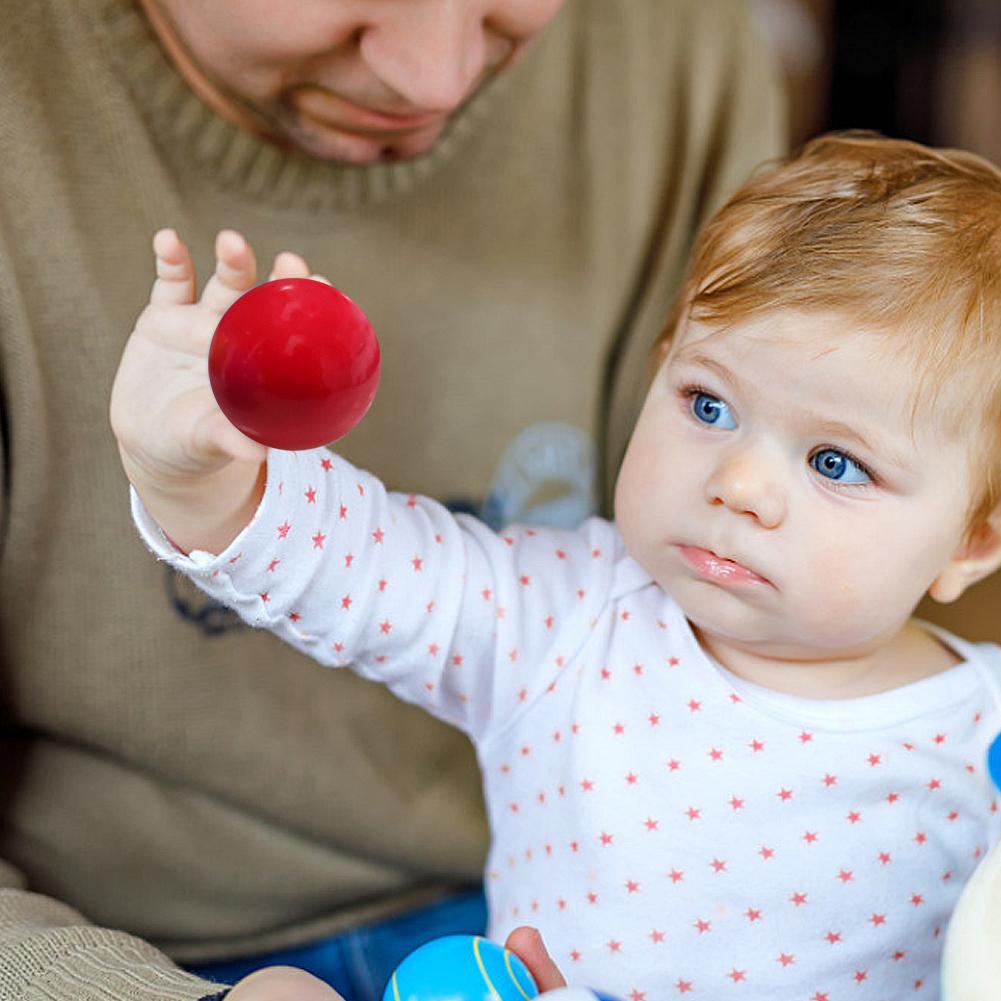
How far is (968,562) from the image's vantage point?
2.63 ft

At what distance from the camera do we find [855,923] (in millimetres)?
750

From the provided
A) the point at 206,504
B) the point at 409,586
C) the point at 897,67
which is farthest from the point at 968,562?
the point at 897,67

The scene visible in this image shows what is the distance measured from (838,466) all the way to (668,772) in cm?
19

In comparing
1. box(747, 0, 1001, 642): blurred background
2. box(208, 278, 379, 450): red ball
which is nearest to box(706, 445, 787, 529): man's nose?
box(208, 278, 379, 450): red ball

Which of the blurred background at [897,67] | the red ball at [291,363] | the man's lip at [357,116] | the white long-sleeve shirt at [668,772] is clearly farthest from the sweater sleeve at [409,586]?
the blurred background at [897,67]

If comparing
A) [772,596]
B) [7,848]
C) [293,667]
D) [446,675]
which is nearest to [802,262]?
[772,596]

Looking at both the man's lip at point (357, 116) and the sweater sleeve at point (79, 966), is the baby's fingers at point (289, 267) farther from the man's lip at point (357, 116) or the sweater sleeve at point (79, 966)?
the sweater sleeve at point (79, 966)

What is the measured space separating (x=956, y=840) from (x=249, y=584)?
0.41m

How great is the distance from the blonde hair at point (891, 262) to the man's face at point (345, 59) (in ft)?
0.58

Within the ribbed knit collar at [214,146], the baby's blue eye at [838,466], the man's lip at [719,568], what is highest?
the ribbed knit collar at [214,146]

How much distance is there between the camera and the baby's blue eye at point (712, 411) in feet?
2.44

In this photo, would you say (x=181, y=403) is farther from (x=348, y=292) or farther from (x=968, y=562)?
(x=968, y=562)

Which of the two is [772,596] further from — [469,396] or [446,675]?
[469,396]

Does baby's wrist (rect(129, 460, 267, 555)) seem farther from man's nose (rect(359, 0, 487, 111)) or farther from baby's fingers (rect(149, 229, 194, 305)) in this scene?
man's nose (rect(359, 0, 487, 111))
